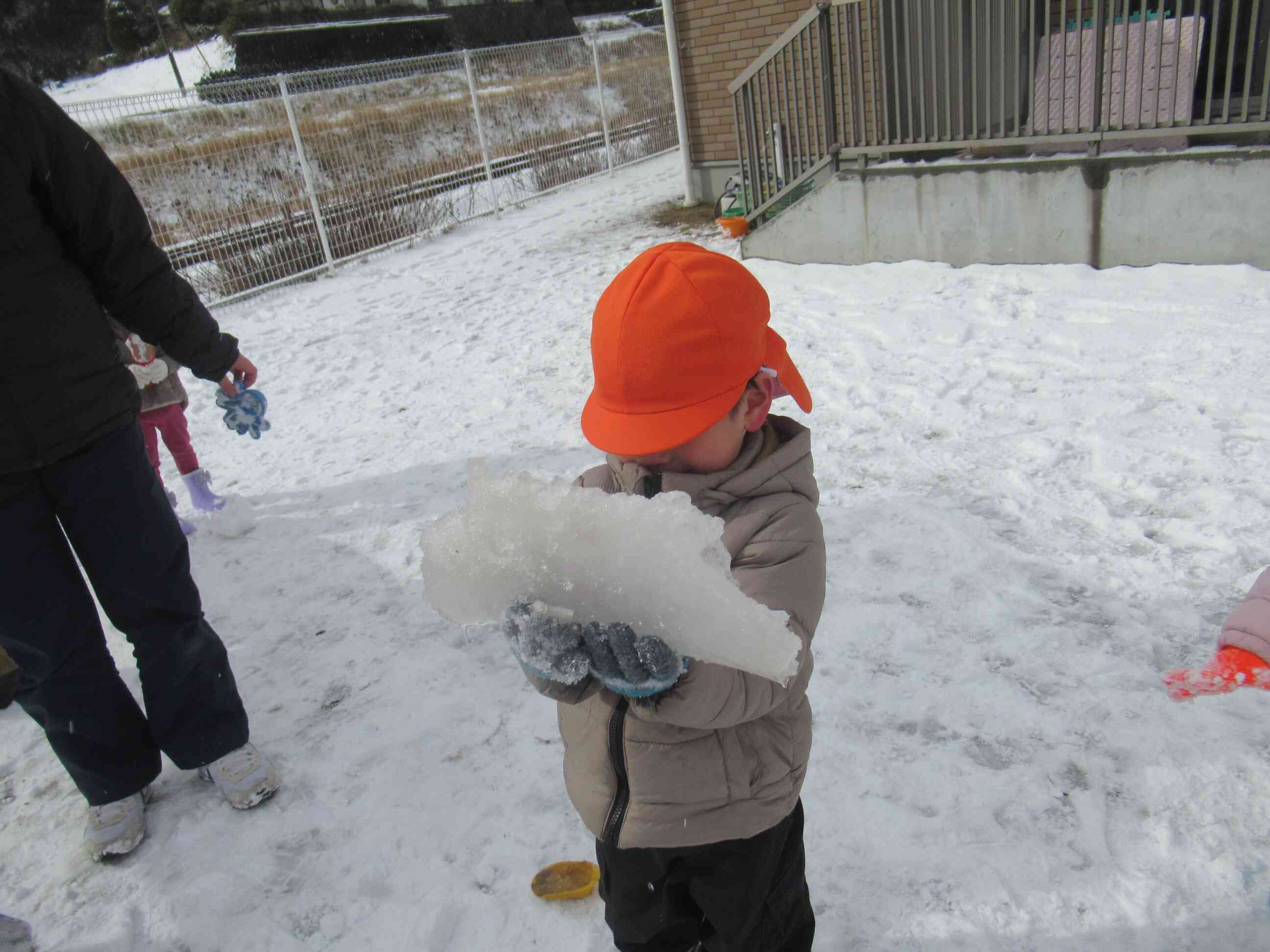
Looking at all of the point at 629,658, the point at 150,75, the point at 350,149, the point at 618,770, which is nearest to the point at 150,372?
the point at 618,770

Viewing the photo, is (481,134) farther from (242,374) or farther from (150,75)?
(150,75)

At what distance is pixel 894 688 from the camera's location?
256 cm

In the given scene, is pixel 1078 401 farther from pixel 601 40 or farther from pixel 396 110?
pixel 601 40

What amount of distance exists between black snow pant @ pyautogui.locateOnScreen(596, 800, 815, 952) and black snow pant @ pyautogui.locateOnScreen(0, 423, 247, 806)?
52.2 inches

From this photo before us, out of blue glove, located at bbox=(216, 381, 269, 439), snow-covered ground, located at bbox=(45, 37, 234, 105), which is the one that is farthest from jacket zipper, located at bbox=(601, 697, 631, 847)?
snow-covered ground, located at bbox=(45, 37, 234, 105)

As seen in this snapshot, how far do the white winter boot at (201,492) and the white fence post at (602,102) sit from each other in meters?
10.6

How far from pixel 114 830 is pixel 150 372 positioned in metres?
2.23

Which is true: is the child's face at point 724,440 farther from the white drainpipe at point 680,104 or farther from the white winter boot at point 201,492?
the white drainpipe at point 680,104

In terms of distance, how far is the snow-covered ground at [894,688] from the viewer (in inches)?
78.4

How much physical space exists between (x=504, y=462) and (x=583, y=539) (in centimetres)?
356

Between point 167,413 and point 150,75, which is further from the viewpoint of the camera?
point 150,75

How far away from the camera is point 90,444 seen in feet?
6.59

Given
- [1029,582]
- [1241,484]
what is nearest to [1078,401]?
[1241,484]

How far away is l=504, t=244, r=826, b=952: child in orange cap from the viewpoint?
110 centimetres
